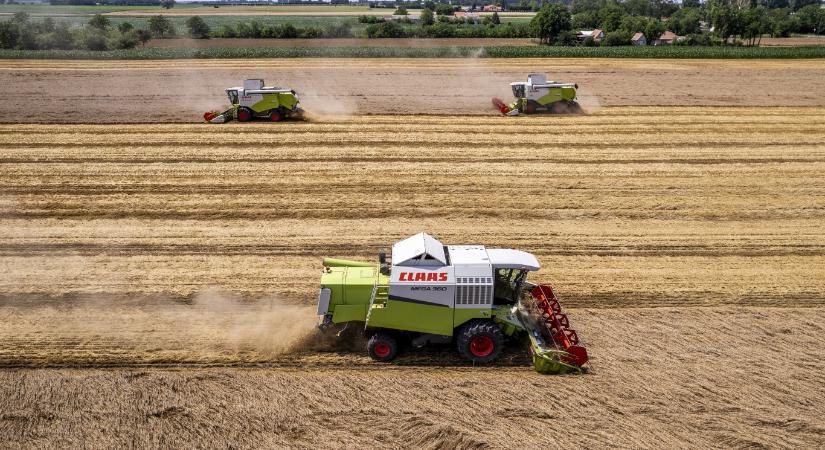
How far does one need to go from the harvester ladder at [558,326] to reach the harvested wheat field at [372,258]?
49 cm

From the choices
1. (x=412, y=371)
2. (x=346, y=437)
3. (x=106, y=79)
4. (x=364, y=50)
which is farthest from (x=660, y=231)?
(x=364, y=50)

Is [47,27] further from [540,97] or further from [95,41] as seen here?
[540,97]

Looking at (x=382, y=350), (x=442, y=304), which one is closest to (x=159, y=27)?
(x=382, y=350)

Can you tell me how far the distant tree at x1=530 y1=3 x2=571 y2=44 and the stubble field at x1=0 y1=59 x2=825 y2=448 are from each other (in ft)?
124

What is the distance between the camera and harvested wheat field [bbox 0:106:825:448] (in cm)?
1102

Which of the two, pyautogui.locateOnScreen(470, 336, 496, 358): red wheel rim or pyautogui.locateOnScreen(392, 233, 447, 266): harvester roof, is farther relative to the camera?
pyautogui.locateOnScreen(470, 336, 496, 358): red wheel rim

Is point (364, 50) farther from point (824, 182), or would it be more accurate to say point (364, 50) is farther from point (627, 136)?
point (824, 182)

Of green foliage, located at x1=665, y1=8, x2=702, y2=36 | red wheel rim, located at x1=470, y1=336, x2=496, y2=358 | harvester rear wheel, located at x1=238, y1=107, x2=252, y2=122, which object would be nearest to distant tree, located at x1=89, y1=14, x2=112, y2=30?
harvester rear wheel, located at x1=238, y1=107, x2=252, y2=122

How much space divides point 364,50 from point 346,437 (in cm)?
4939

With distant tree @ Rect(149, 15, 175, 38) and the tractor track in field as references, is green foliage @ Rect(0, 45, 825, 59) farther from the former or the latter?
the tractor track in field

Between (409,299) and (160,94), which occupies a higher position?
(160,94)

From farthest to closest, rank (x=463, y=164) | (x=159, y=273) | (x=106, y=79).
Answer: (x=106, y=79)
(x=463, y=164)
(x=159, y=273)

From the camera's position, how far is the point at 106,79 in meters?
42.2

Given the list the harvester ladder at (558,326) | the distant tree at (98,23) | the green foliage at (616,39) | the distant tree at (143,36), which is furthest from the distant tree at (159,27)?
the harvester ladder at (558,326)
